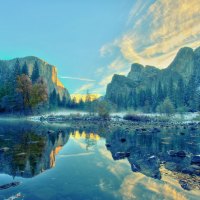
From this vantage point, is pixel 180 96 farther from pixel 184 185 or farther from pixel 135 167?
pixel 184 185

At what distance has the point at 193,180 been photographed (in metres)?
10.9

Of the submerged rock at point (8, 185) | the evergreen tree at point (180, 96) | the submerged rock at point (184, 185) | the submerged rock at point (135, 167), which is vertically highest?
the evergreen tree at point (180, 96)

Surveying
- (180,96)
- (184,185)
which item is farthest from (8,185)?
(180,96)

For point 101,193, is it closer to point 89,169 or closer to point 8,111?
point 89,169

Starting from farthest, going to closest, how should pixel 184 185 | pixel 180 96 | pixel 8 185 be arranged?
pixel 180 96 < pixel 184 185 < pixel 8 185

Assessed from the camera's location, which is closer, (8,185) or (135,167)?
(8,185)

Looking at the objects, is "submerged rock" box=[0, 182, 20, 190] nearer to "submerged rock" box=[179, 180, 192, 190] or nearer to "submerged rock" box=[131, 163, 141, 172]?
"submerged rock" box=[131, 163, 141, 172]

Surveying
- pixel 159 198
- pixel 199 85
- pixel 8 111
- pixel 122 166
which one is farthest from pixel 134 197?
pixel 199 85

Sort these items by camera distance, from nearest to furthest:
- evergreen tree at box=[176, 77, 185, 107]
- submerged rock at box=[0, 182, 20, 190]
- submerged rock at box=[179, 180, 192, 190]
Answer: submerged rock at box=[0, 182, 20, 190]
submerged rock at box=[179, 180, 192, 190]
evergreen tree at box=[176, 77, 185, 107]

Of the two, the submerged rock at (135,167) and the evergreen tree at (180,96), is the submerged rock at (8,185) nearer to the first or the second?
the submerged rock at (135,167)

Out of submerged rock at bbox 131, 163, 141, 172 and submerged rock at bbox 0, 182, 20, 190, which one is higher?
submerged rock at bbox 0, 182, 20, 190

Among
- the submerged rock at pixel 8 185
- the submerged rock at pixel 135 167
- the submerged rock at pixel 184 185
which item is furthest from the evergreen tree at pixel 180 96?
the submerged rock at pixel 8 185

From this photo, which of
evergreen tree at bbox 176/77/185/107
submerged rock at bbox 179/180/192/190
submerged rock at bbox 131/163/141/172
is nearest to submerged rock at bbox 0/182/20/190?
submerged rock at bbox 131/163/141/172

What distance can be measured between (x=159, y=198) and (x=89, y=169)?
5085mm
